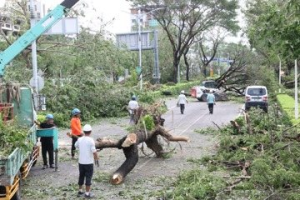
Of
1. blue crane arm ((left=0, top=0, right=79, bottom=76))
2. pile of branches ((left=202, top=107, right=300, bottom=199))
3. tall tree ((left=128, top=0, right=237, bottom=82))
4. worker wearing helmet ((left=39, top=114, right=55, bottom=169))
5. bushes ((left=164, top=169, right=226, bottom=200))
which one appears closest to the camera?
bushes ((left=164, top=169, right=226, bottom=200))

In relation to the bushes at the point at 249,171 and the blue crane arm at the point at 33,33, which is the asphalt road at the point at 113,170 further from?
the blue crane arm at the point at 33,33

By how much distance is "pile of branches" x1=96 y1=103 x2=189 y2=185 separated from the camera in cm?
1127

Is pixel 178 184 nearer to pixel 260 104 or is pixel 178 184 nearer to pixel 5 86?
pixel 5 86

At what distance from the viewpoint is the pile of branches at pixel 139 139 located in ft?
37.0

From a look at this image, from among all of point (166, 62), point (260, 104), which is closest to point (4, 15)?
point (260, 104)

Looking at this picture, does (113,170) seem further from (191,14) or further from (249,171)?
(191,14)

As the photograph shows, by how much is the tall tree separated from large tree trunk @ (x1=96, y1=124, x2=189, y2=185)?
3253 centimetres

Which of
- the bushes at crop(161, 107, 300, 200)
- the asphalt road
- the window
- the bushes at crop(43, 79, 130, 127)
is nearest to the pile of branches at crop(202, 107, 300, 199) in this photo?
the bushes at crop(161, 107, 300, 200)

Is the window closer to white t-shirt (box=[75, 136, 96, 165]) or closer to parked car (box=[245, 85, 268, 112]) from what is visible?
parked car (box=[245, 85, 268, 112])

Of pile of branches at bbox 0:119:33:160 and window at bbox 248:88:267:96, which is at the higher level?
pile of branches at bbox 0:119:33:160

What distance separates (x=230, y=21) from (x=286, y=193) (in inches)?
Result: 1587

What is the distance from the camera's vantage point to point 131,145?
1171 cm

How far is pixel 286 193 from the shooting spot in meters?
8.48

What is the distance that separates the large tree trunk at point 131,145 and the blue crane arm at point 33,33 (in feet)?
16.3
